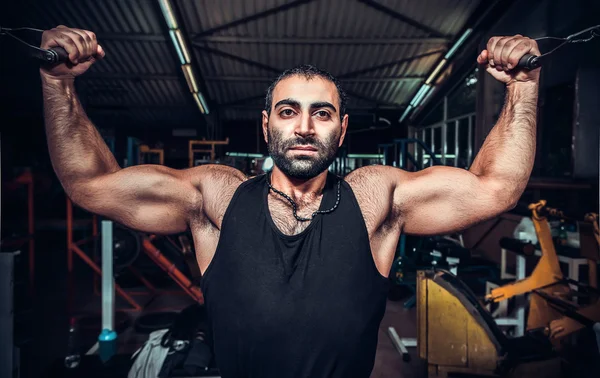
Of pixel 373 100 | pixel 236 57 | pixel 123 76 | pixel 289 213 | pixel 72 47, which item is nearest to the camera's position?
pixel 72 47

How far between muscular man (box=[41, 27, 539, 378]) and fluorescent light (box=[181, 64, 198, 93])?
21.5 feet

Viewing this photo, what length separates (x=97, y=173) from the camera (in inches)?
51.6

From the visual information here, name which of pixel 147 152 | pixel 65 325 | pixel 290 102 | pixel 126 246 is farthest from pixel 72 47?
pixel 147 152

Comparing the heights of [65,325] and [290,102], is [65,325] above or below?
below

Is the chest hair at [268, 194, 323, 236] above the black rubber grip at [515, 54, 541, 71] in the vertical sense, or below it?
below

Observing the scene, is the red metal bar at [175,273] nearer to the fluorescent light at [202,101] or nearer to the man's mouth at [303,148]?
the man's mouth at [303,148]

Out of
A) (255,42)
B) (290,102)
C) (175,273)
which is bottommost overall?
(175,273)

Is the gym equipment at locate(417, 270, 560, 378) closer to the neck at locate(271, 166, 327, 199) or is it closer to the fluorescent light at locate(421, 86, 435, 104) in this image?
the neck at locate(271, 166, 327, 199)

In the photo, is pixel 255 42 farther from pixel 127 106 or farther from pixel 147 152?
pixel 127 106

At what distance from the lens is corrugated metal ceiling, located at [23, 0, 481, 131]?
18.5ft

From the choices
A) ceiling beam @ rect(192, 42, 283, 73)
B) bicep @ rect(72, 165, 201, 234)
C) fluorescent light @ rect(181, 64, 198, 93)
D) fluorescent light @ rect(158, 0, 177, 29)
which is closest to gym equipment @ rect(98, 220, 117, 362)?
bicep @ rect(72, 165, 201, 234)

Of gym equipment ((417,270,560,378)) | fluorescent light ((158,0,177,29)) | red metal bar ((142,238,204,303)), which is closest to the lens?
gym equipment ((417,270,560,378))

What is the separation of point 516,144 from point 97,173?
5.45 feet

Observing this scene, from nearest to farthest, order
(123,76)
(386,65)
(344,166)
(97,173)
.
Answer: (97,173), (344,166), (386,65), (123,76)
